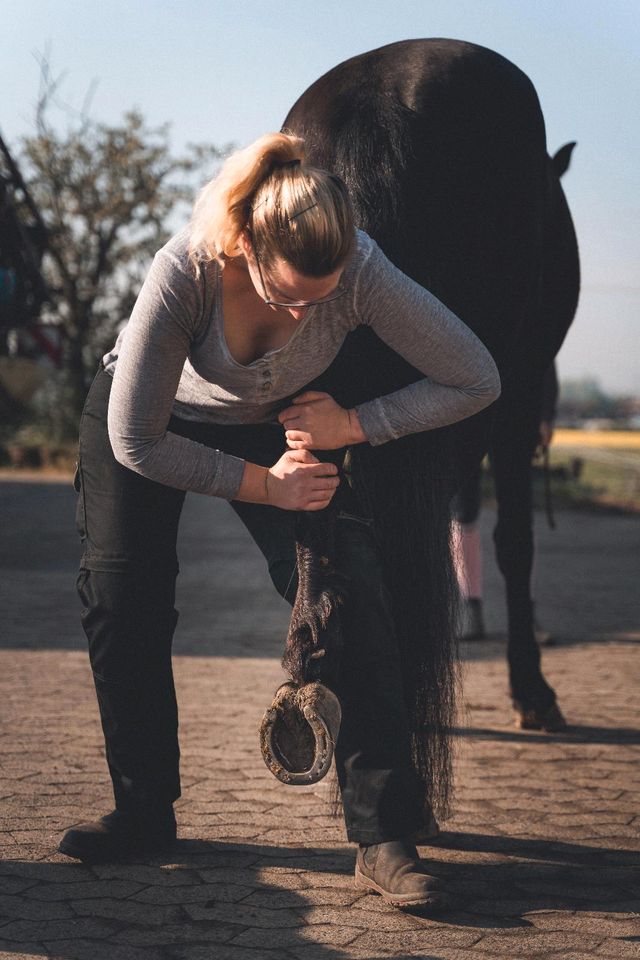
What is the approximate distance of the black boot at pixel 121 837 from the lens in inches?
111

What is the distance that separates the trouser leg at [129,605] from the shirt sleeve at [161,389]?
0.63 ft

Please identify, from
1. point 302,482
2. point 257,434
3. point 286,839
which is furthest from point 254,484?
point 286,839

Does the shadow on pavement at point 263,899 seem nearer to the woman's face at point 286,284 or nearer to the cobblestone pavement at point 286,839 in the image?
the cobblestone pavement at point 286,839

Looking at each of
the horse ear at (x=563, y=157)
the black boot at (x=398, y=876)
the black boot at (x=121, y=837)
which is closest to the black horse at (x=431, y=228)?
the black boot at (x=398, y=876)

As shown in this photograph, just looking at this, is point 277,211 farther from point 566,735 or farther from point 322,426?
point 566,735

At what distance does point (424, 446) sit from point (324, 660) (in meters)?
0.55

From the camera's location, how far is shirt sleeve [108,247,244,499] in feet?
7.89

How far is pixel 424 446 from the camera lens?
2744 millimetres

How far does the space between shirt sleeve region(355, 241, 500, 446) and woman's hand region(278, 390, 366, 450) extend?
0.10 feet

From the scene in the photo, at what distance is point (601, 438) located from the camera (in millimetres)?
55812

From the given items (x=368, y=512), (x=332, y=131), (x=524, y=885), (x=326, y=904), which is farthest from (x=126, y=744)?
(x=332, y=131)

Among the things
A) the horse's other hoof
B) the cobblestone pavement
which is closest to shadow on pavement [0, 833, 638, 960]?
the cobblestone pavement

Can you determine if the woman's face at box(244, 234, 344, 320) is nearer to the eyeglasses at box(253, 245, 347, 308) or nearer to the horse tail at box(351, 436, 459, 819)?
the eyeglasses at box(253, 245, 347, 308)

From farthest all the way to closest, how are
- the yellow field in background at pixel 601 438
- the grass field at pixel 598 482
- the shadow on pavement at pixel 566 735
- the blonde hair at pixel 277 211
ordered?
the yellow field in background at pixel 601 438, the grass field at pixel 598 482, the shadow on pavement at pixel 566 735, the blonde hair at pixel 277 211
